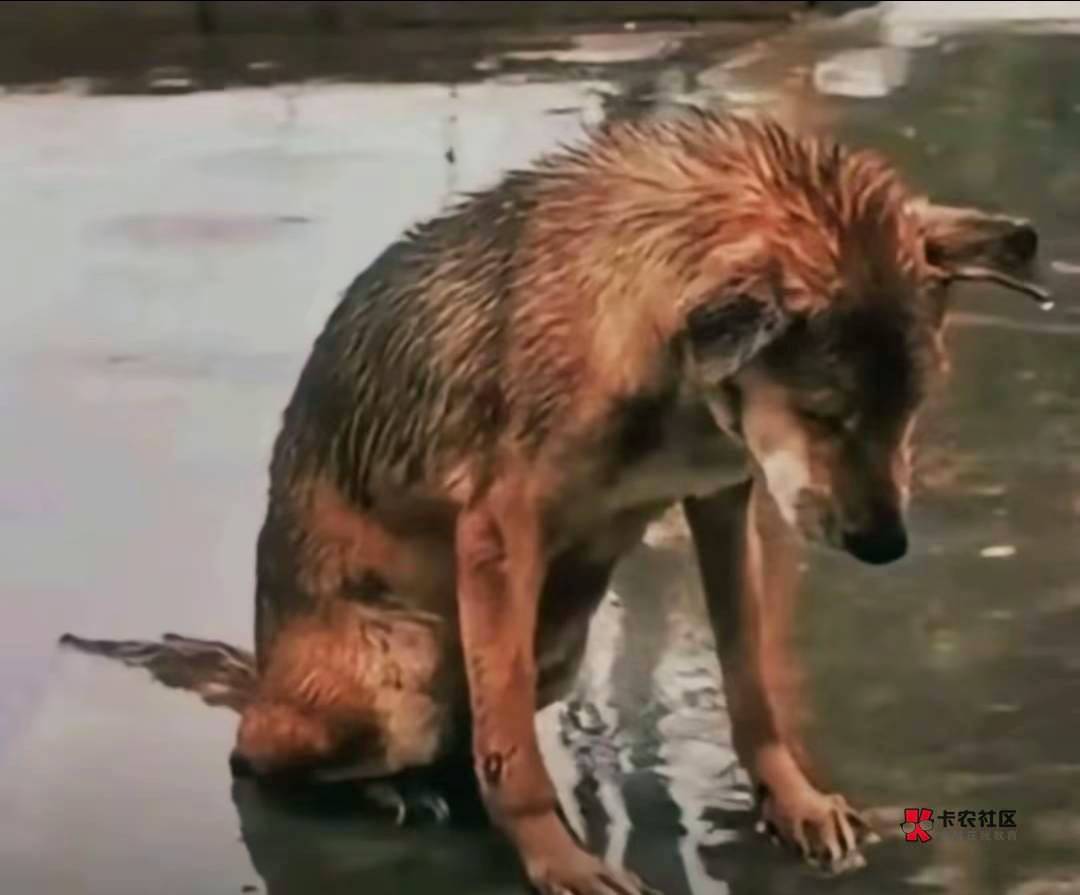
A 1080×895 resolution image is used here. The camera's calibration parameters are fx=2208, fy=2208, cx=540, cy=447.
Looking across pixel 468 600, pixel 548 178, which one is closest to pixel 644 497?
pixel 468 600

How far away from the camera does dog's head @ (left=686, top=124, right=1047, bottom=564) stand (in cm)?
214

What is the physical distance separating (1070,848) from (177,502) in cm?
184

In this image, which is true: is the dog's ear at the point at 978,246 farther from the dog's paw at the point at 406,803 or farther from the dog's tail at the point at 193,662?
the dog's tail at the point at 193,662

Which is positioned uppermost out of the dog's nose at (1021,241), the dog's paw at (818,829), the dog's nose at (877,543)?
the dog's nose at (1021,241)

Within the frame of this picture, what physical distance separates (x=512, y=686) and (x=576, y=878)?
8.8 inches

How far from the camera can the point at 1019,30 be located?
9180 millimetres

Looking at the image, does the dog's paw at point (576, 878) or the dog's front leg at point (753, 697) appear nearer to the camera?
the dog's paw at point (576, 878)

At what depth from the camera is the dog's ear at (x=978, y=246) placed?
2254 millimetres

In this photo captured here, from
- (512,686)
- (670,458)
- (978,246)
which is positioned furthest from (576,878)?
(978,246)

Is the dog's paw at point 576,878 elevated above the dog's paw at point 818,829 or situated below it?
above

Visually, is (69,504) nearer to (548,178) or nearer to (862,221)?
(548,178)

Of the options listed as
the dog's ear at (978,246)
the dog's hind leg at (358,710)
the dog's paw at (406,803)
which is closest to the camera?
the dog's ear at (978,246)

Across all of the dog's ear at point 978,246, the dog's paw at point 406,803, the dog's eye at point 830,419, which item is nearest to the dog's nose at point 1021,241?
the dog's ear at point 978,246

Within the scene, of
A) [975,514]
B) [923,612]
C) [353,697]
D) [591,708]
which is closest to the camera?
[353,697]
